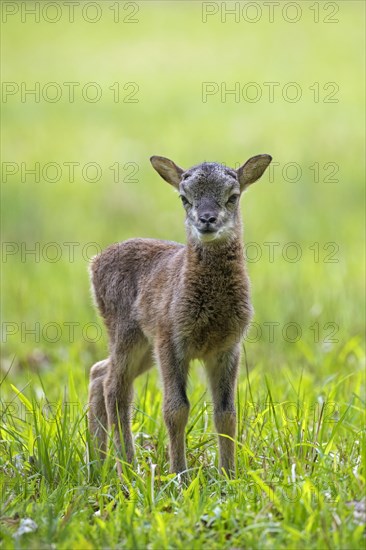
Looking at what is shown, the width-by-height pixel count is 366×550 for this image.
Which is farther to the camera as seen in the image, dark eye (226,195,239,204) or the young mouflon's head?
dark eye (226,195,239,204)

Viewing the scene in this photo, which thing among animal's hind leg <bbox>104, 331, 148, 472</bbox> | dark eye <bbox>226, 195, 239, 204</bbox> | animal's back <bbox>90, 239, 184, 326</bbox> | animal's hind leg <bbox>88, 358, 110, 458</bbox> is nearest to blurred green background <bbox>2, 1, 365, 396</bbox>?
animal's hind leg <bbox>88, 358, 110, 458</bbox>

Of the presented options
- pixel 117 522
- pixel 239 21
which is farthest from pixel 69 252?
pixel 239 21

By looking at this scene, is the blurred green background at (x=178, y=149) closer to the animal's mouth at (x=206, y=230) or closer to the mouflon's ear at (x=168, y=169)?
the mouflon's ear at (x=168, y=169)

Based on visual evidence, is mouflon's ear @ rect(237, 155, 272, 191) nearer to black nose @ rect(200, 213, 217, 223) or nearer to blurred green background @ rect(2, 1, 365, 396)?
black nose @ rect(200, 213, 217, 223)

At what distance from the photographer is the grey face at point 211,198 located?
656cm

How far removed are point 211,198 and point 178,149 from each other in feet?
35.8

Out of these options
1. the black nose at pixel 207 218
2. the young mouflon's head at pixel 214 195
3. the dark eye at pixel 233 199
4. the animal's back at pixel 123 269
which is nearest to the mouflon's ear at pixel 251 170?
the young mouflon's head at pixel 214 195

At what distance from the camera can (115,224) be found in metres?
15.0

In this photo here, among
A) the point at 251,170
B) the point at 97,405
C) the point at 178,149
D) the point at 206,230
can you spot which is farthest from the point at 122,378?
the point at 178,149

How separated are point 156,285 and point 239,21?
2020 centimetres

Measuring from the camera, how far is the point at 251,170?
7.06m

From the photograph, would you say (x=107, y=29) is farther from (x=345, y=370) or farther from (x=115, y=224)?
(x=345, y=370)

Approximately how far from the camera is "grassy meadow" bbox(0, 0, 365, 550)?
5.65m

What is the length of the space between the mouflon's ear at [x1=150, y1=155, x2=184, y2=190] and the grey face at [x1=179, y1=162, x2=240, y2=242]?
0.25 meters
